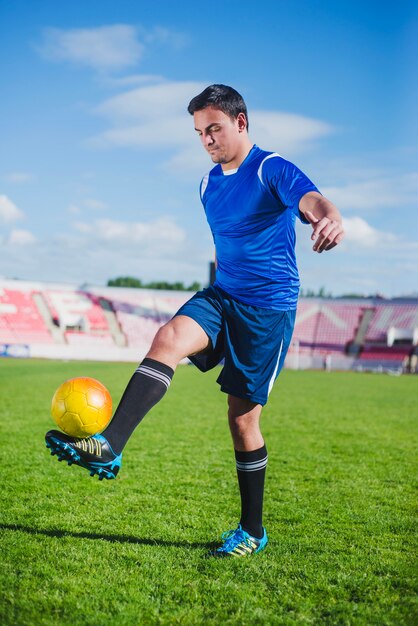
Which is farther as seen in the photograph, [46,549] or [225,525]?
[225,525]

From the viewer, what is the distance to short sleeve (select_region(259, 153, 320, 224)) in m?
3.30

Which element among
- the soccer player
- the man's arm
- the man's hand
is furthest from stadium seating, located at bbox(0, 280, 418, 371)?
the man's hand

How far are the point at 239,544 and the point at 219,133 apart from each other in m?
2.50

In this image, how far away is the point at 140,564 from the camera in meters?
3.52

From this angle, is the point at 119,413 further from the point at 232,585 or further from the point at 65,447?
the point at 232,585

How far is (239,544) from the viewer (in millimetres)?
3787

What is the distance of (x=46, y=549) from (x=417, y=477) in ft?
14.4

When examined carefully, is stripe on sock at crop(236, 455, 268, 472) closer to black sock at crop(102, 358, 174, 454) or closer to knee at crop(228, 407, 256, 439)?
knee at crop(228, 407, 256, 439)

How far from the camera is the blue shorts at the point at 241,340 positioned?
3.74 m

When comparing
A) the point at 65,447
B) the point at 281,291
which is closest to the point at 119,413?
the point at 65,447

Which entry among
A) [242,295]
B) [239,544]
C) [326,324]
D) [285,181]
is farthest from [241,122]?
[326,324]

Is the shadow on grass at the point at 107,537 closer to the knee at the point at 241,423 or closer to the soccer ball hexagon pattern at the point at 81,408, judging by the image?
the knee at the point at 241,423

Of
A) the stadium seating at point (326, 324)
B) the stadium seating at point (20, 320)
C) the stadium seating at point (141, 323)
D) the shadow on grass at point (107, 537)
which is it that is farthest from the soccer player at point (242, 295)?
the stadium seating at point (326, 324)

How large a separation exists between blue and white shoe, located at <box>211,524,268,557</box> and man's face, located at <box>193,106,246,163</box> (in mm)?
2324
